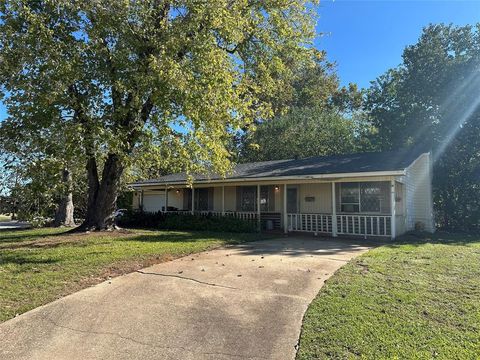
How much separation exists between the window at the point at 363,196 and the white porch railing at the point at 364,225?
119 cm

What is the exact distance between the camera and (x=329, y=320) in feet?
16.7

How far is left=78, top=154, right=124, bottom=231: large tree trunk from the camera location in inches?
563

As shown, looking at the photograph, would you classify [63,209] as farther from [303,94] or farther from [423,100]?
[303,94]

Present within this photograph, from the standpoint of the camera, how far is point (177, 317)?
5.34 meters

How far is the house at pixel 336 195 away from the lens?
47.0 feet

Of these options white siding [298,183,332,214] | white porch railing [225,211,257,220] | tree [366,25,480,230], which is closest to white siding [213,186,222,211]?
white porch railing [225,211,257,220]

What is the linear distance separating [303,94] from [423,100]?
546 inches

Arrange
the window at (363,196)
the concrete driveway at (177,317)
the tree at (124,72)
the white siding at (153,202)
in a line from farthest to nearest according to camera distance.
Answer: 1. the white siding at (153,202)
2. the window at (363,196)
3. the tree at (124,72)
4. the concrete driveway at (177,317)

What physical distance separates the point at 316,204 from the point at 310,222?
1282 millimetres

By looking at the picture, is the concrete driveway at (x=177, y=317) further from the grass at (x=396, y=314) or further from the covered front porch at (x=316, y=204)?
the covered front porch at (x=316, y=204)

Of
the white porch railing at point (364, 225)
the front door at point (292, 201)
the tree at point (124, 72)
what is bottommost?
the white porch railing at point (364, 225)

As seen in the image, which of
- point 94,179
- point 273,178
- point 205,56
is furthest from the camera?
point 273,178

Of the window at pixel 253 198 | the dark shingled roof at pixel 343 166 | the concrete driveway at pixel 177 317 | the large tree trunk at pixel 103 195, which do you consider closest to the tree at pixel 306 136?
the dark shingled roof at pixel 343 166

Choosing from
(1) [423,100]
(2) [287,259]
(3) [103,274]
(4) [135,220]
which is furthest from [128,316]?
(1) [423,100]
